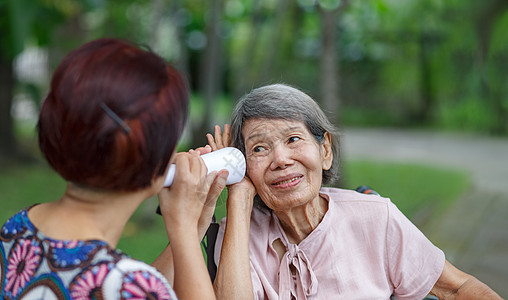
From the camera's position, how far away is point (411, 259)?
6.56ft

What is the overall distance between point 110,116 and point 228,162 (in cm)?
65

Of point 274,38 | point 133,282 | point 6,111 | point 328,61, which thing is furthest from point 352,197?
point 6,111

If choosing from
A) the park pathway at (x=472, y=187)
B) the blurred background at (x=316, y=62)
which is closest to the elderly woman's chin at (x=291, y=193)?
the blurred background at (x=316, y=62)

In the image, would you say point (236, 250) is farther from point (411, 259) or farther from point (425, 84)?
point (425, 84)

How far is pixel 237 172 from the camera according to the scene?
1.87 metres

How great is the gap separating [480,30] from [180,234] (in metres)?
7.62

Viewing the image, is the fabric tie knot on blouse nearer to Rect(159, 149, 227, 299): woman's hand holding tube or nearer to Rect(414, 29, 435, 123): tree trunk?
Rect(159, 149, 227, 299): woman's hand holding tube

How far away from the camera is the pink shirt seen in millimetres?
1979

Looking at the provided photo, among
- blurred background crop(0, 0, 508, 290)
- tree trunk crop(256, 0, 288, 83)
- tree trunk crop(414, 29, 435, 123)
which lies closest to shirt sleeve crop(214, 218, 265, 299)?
blurred background crop(0, 0, 508, 290)

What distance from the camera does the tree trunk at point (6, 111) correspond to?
902 cm

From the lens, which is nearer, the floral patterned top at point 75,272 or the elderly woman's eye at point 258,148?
the floral patterned top at point 75,272

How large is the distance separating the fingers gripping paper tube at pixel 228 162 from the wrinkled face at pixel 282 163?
4.2 inches

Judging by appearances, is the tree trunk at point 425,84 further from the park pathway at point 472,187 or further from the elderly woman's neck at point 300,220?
the elderly woman's neck at point 300,220

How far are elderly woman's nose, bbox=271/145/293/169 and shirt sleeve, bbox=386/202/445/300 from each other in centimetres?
41
